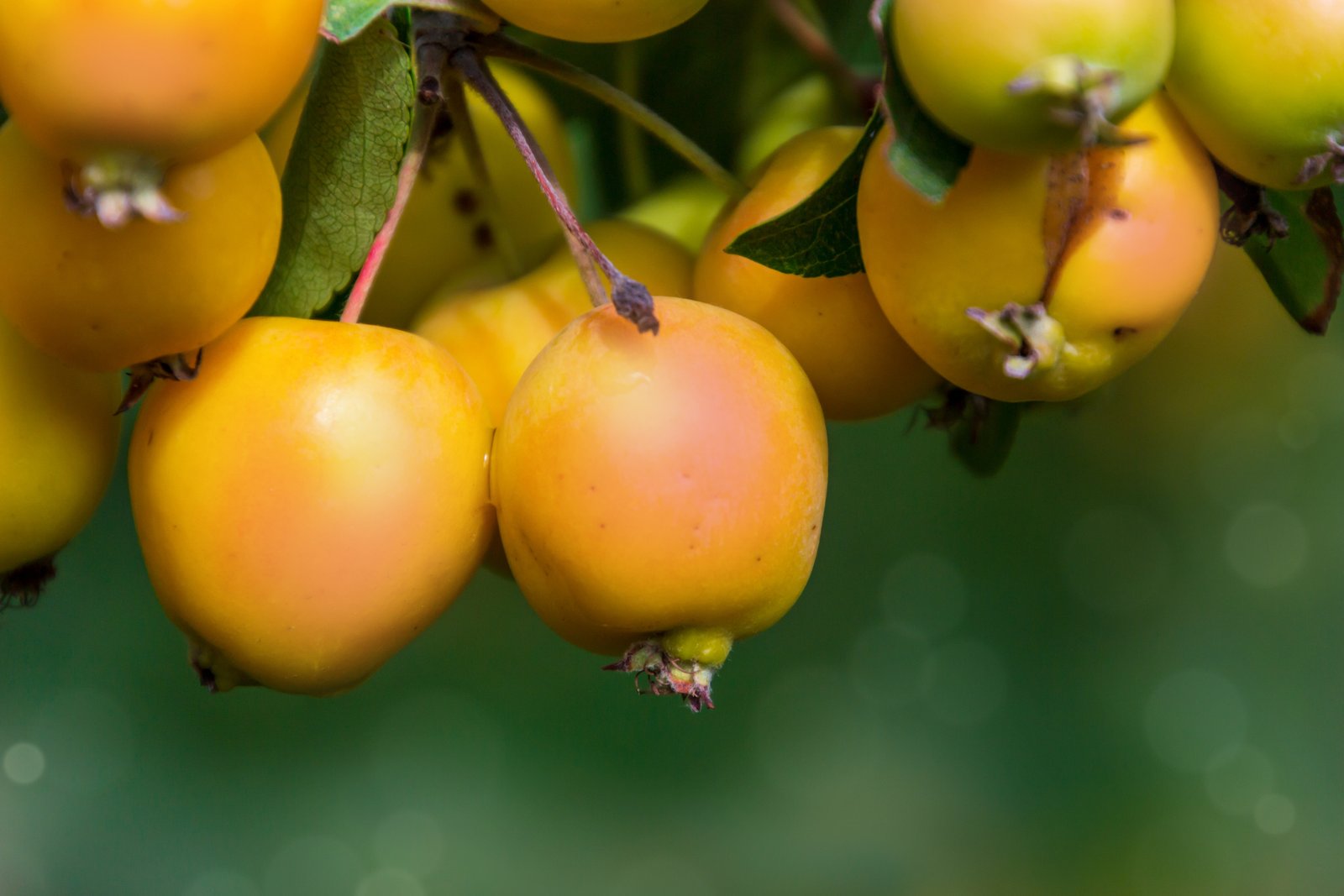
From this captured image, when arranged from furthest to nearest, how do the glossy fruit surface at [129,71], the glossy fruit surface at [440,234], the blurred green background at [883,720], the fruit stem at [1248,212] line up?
1. the blurred green background at [883,720]
2. the glossy fruit surface at [440,234]
3. the fruit stem at [1248,212]
4. the glossy fruit surface at [129,71]

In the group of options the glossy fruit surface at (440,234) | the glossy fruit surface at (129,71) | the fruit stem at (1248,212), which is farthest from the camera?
the glossy fruit surface at (440,234)

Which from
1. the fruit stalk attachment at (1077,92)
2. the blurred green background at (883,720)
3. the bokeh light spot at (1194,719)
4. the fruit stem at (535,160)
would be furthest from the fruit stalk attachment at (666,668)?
the bokeh light spot at (1194,719)

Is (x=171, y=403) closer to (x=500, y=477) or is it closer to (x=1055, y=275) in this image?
(x=500, y=477)

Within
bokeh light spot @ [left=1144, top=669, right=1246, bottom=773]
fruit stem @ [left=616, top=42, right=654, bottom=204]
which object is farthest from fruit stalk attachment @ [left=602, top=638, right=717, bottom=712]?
bokeh light spot @ [left=1144, top=669, right=1246, bottom=773]

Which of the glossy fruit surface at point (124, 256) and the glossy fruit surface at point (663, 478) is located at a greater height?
the glossy fruit surface at point (124, 256)

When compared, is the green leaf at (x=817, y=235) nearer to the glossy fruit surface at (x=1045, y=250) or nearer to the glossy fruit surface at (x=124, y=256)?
the glossy fruit surface at (x=1045, y=250)

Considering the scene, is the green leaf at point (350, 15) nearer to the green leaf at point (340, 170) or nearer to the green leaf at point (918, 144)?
the green leaf at point (340, 170)

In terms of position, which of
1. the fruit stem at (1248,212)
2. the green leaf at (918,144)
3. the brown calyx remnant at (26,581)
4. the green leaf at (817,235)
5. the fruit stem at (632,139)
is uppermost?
the green leaf at (918,144)

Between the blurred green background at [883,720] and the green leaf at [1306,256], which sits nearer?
the green leaf at [1306,256]
